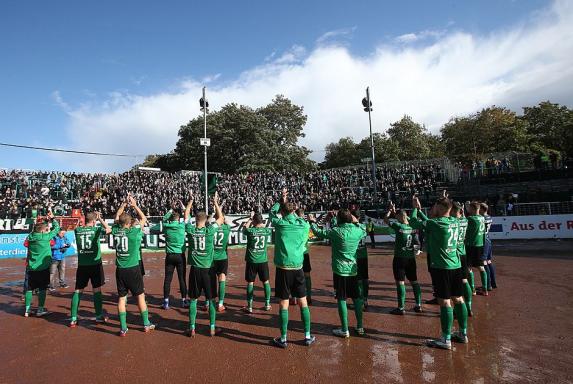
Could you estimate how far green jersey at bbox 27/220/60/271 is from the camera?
7246 mm

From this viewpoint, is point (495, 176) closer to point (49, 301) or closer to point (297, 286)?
point (297, 286)

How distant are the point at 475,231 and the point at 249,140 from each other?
38523 mm

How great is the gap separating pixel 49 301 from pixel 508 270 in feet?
43.1

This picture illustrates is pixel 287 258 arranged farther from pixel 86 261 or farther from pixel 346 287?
pixel 86 261

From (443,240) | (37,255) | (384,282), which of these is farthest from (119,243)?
(384,282)

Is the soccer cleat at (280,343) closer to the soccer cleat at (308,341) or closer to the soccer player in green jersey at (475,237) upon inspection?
the soccer cleat at (308,341)

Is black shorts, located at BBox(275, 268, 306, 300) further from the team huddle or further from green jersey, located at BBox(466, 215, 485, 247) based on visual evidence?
green jersey, located at BBox(466, 215, 485, 247)

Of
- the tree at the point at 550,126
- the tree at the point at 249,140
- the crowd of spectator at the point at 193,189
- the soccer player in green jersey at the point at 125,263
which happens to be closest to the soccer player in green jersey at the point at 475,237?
the soccer player in green jersey at the point at 125,263

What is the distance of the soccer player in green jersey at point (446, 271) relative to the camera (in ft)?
17.0

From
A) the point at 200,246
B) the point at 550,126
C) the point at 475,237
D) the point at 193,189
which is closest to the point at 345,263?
the point at 200,246

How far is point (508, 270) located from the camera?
36.8ft

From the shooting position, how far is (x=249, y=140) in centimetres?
4444

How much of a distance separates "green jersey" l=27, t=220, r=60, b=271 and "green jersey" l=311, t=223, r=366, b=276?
5992mm

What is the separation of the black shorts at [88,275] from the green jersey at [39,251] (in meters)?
1.35
